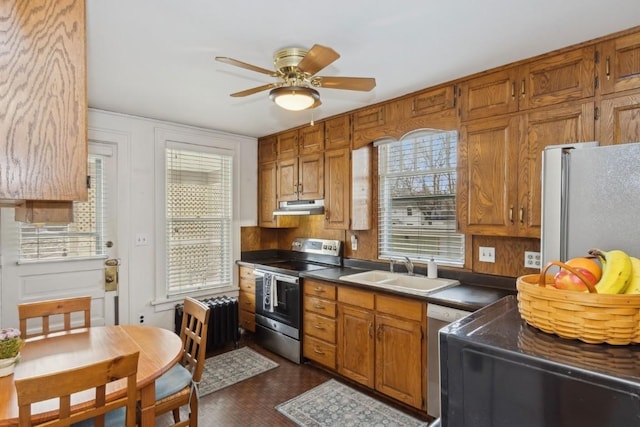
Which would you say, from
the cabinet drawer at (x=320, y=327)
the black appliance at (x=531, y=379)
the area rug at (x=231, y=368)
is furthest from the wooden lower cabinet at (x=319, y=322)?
the black appliance at (x=531, y=379)

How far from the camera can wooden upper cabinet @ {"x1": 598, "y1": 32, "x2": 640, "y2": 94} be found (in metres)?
1.85

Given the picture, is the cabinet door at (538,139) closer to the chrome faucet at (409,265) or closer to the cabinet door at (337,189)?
the chrome faucet at (409,265)

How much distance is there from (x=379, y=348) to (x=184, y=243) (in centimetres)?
238

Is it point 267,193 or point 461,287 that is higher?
point 267,193

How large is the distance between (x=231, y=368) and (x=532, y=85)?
130 inches

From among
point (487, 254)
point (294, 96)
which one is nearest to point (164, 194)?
point (294, 96)

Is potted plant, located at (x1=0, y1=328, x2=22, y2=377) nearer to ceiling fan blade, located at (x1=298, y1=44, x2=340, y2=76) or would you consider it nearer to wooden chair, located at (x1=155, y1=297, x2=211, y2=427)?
wooden chair, located at (x1=155, y1=297, x2=211, y2=427)

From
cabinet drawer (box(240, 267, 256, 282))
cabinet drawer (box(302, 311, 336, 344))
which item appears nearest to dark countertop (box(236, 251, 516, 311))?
cabinet drawer (box(302, 311, 336, 344))

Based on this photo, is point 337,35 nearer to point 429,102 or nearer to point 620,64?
point 429,102

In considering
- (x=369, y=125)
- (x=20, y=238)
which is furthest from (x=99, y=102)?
(x=369, y=125)

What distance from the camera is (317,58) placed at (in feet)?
5.56

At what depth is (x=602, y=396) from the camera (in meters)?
0.60

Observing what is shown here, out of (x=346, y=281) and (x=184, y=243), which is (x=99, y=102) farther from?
(x=346, y=281)

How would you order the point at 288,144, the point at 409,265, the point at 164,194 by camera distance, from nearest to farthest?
the point at 409,265 < the point at 164,194 < the point at 288,144
